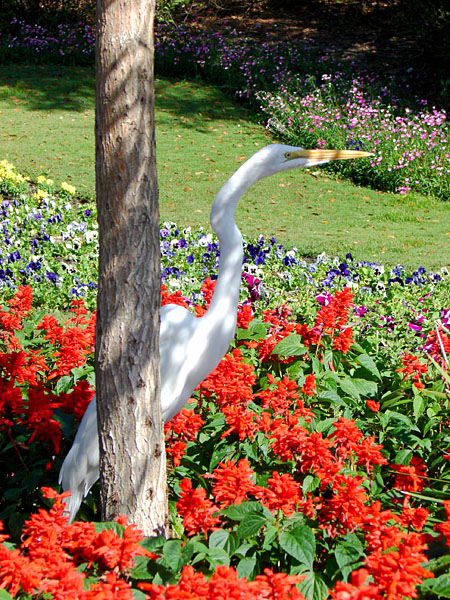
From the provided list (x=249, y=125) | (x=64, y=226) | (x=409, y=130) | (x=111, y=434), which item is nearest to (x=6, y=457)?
(x=111, y=434)

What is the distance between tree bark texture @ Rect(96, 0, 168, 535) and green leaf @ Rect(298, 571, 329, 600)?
0.59 metres

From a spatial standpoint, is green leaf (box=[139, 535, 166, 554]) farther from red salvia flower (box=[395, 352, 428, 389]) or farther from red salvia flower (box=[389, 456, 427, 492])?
red salvia flower (box=[395, 352, 428, 389])

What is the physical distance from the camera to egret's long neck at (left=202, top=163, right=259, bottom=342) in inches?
100.0

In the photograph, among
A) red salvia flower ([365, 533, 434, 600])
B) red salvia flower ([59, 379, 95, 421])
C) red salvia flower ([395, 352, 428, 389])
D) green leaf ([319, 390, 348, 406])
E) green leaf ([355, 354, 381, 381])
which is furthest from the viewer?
green leaf ([355, 354, 381, 381])

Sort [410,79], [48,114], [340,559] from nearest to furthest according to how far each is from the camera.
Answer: [340,559] → [48,114] → [410,79]

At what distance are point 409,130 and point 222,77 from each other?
5.25 m

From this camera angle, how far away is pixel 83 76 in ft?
45.8

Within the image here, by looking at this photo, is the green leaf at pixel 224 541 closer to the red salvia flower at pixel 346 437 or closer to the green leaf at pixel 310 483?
the green leaf at pixel 310 483

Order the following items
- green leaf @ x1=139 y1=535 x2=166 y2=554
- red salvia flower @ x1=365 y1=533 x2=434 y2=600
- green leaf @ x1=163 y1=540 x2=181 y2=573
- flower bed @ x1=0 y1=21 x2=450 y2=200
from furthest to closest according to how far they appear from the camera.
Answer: flower bed @ x1=0 y1=21 x2=450 y2=200 < green leaf @ x1=139 y1=535 x2=166 y2=554 < green leaf @ x1=163 y1=540 x2=181 y2=573 < red salvia flower @ x1=365 y1=533 x2=434 y2=600

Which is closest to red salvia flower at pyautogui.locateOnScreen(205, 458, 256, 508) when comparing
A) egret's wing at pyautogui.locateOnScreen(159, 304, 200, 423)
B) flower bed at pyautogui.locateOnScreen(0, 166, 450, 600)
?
flower bed at pyautogui.locateOnScreen(0, 166, 450, 600)

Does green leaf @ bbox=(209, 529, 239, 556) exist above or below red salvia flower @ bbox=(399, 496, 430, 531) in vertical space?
below

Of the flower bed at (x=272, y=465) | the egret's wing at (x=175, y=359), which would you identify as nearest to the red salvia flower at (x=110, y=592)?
the flower bed at (x=272, y=465)

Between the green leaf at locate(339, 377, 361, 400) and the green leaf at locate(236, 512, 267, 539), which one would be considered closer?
the green leaf at locate(236, 512, 267, 539)

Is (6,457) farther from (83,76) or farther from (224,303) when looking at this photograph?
(83,76)
